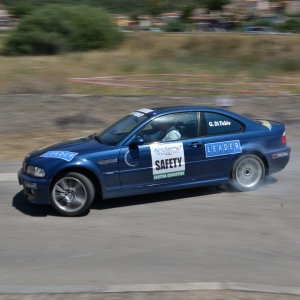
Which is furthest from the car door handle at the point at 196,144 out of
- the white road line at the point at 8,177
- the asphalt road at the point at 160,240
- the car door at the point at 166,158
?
the white road line at the point at 8,177

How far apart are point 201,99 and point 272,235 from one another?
29.4 ft

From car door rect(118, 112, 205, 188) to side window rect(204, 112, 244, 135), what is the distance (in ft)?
0.63

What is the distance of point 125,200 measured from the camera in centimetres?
820

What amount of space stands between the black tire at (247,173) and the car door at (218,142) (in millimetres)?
179

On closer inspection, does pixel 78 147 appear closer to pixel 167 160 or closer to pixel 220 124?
pixel 167 160

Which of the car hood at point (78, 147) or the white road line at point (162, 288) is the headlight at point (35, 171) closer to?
the car hood at point (78, 147)

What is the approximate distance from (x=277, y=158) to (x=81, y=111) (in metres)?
7.28

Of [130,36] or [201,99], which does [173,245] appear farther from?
[130,36]

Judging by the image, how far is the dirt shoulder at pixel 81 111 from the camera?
13695 millimetres

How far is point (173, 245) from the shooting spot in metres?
6.23

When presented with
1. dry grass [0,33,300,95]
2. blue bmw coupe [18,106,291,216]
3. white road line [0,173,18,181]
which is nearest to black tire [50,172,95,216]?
blue bmw coupe [18,106,291,216]

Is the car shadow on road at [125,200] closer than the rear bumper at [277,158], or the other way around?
the car shadow on road at [125,200]

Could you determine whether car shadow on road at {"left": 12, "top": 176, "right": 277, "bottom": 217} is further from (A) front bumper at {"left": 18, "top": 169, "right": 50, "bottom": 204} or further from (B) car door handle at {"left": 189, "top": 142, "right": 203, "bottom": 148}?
(B) car door handle at {"left": 189, "top": 142, "right": 203, "bottom": 148}

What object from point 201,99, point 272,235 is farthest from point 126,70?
point 272,235
